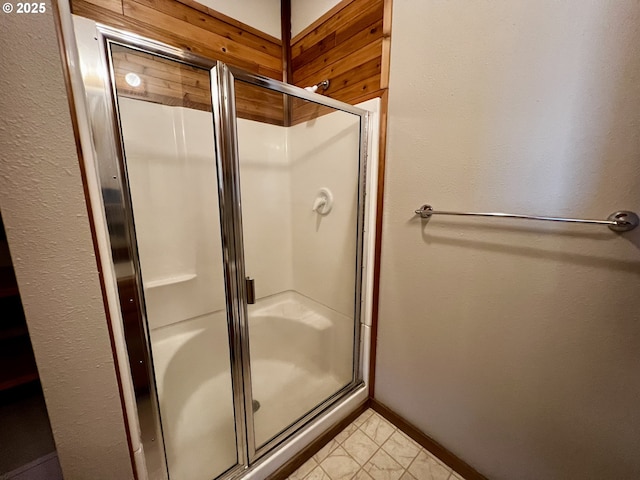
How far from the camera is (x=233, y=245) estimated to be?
0.91m

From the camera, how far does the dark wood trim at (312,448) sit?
1043 millimetres

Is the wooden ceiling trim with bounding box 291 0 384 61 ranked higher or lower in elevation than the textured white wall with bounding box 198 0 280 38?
lower

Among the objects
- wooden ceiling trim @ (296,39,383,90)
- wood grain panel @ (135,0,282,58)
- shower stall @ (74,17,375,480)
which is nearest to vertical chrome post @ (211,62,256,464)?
shower stall @ (74,17,375,480)

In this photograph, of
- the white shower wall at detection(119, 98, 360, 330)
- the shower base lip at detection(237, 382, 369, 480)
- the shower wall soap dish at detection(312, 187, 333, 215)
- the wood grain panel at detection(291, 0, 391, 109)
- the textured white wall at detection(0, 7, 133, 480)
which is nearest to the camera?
the textured white wall at detection(0, 7, 133, 480)

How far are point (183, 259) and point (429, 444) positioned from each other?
5.26 ft

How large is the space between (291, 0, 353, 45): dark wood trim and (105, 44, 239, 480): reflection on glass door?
0.87 metres

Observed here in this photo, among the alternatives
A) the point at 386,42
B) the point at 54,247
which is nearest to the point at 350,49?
the point at 386,42

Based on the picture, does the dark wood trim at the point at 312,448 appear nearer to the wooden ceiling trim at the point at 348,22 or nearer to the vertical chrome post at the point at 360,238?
the vertical chrome post at the point at 360,238

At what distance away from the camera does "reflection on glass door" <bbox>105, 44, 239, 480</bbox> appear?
101 centimetres

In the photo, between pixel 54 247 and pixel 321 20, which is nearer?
pixel 54 247

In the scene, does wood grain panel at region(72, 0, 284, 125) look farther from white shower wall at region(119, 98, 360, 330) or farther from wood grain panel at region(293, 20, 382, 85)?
wood grain panel at region(293, 20, 382, 85)

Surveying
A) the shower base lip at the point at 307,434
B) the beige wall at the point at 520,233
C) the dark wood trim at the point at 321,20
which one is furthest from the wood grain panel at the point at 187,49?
the shower base lip at the point at 307,434

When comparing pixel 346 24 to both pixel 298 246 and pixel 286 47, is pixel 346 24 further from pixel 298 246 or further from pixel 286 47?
pixel 298 246

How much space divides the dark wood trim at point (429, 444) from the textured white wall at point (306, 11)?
7.30ft
